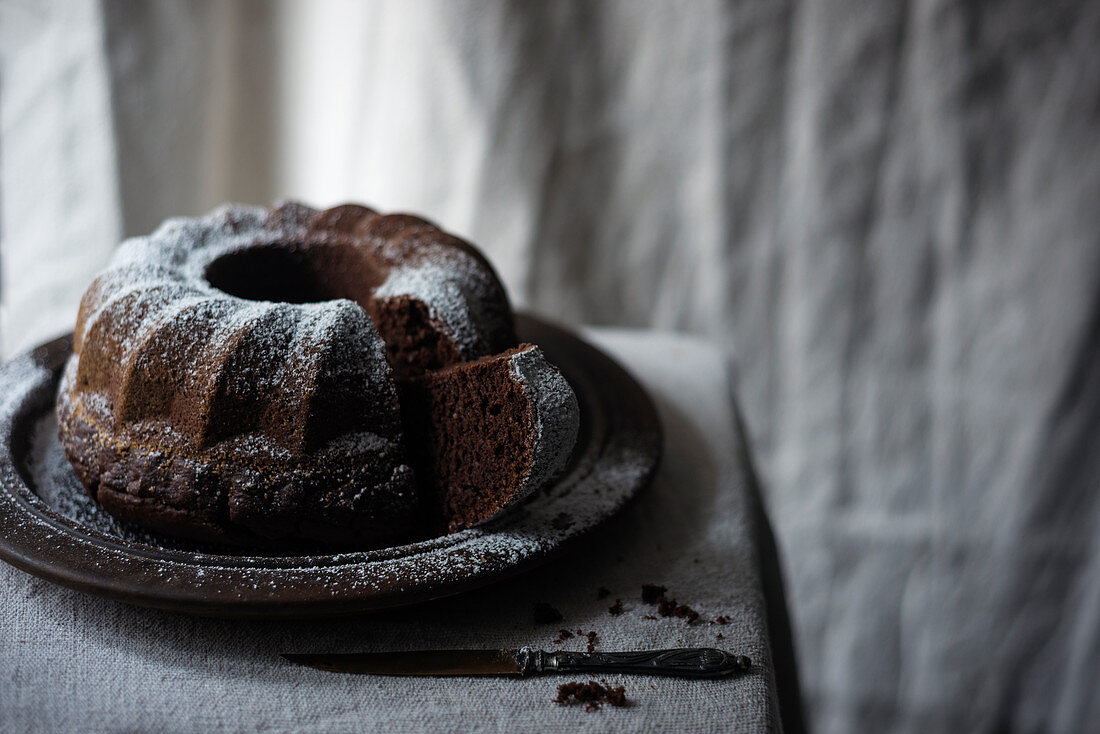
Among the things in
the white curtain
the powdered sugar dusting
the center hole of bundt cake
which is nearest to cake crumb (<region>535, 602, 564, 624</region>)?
the powdered sugar dusting

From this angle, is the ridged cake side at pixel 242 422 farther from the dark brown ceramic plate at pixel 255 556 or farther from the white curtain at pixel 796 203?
the white curtain at pixel 796 203

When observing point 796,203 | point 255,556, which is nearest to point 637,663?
point 255,556

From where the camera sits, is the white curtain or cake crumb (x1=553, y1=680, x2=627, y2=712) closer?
cake crumb (x1=553, y1=680, x2=627, y2=712)

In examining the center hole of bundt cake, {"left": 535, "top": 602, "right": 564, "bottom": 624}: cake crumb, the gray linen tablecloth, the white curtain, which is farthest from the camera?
the white curtain

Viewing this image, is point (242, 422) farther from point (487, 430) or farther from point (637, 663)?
point (637, 663)

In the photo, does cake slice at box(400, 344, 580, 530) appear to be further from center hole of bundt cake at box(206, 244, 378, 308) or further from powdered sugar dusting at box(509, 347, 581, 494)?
center hole of bundt cake at box(206, 244, 378, 308)

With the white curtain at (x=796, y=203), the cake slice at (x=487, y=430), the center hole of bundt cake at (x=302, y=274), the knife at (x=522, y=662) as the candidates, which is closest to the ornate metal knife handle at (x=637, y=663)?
the knife at (x=522, y=662)

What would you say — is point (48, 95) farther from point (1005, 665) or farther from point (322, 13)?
point (1005, 665)
